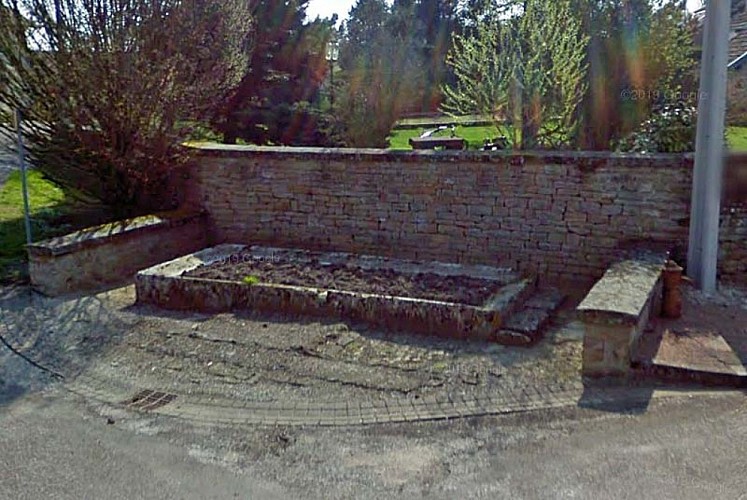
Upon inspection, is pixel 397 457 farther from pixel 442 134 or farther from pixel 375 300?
pixel 442 134

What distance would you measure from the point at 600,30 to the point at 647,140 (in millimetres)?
2779

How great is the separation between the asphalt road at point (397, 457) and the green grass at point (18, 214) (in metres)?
4.67

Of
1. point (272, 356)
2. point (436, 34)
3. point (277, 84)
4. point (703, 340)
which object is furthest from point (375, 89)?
point (436, 34)

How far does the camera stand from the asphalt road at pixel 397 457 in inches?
124

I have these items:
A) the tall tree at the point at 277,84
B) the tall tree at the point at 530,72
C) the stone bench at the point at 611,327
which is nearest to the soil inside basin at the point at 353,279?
the stone bench at the point at 611,327

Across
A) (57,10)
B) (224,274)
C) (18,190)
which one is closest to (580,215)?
(224,274)

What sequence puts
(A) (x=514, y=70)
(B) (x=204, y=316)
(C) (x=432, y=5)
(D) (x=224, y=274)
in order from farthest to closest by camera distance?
(C) (x=432, y=5), (A) (x=514, y=70), (D) (x=224, y=274), (B) (x=204, y=316)

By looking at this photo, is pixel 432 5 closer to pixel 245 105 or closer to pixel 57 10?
pixel 245 105

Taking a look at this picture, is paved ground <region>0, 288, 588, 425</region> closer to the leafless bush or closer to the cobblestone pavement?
the cobblestone pavement

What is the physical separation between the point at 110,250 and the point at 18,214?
148 inches

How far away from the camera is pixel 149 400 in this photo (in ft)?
14.2

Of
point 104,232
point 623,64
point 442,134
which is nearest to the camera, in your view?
point 104,232

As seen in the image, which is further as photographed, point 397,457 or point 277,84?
point 277,84

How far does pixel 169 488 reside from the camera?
126 inches
